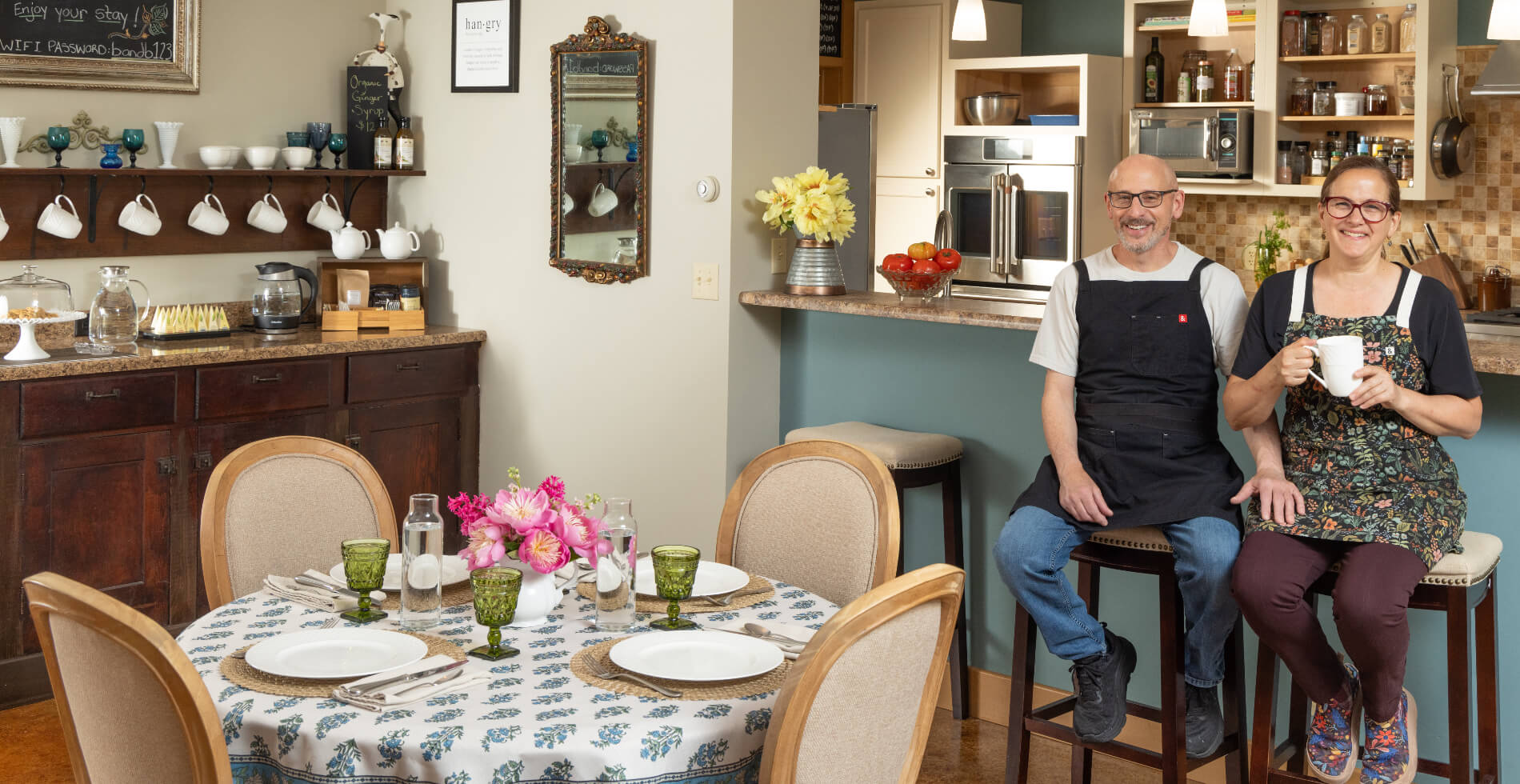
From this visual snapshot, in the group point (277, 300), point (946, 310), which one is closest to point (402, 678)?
point (946, 310)

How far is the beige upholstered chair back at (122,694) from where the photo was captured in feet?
5.25

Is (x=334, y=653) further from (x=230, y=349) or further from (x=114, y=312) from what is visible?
(x=114, y=312)

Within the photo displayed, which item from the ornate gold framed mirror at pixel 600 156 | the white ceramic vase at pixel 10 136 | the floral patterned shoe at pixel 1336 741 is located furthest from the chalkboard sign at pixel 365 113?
the floral patterned shoe at pixel 1336 741

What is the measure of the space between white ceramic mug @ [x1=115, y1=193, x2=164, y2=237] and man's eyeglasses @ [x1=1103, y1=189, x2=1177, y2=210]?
115 inches

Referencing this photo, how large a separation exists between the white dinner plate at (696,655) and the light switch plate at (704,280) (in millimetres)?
1977

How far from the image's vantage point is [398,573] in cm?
238

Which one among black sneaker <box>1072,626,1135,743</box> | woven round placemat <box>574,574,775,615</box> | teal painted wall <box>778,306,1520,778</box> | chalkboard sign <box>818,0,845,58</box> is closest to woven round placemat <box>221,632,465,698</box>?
woven round placemat <box>574,574,775,615</box>

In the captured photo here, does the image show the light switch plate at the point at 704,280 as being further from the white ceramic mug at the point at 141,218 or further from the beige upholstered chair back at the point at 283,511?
the white ceramic mug at the point at 141,218

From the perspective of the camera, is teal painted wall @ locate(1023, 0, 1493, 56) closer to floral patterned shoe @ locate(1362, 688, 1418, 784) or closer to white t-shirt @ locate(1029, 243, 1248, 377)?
white t-shirt @ locate(1029, 243, 1248, 377)

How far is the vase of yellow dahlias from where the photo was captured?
380cm

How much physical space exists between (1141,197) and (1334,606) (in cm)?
90

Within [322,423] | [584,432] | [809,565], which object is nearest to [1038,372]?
[809,565]

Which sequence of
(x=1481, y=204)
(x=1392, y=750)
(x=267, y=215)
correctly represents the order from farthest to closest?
(x=1481, y=204) < (x=267, y=215) < (x=1392, y=750)

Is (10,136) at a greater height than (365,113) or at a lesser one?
lesser
